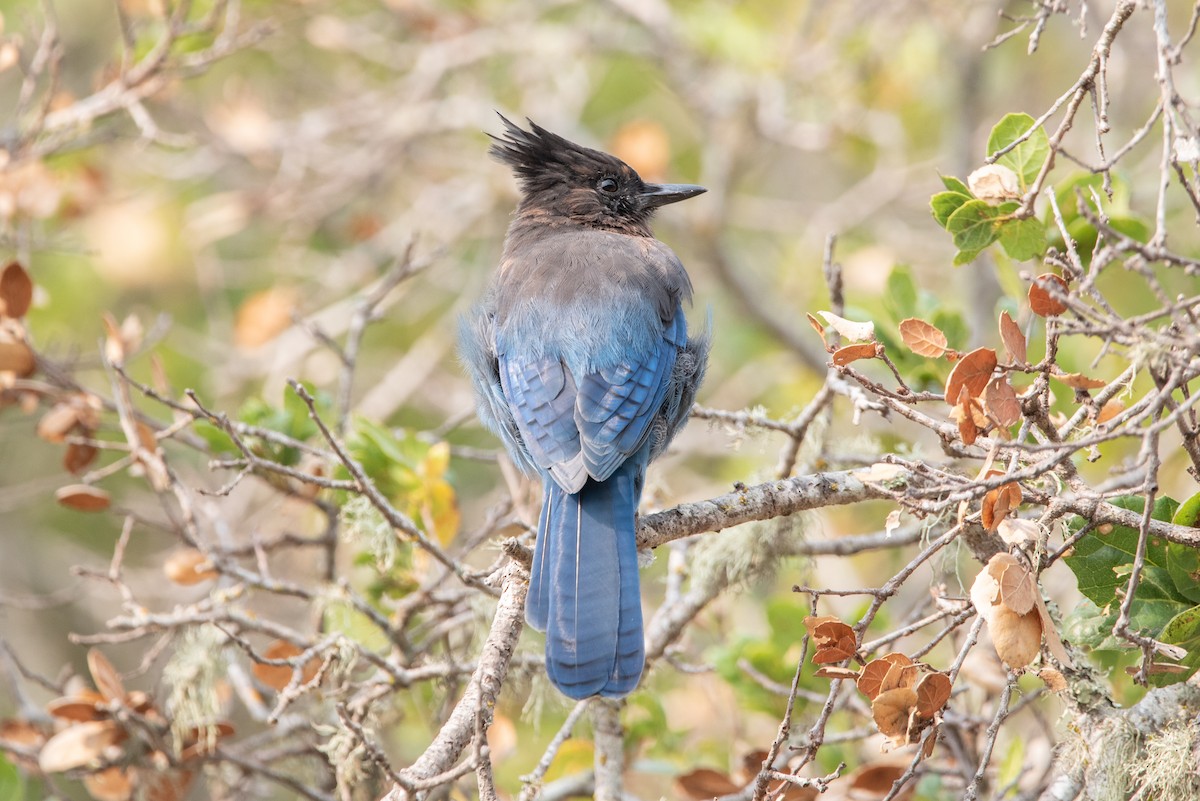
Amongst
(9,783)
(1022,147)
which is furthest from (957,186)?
(9,783)

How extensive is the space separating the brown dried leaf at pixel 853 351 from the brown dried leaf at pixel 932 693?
0.61 meters

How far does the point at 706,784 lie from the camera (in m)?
3.24

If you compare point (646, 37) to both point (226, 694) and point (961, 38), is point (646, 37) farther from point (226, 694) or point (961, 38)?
point (226, 694)

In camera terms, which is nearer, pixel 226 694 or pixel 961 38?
pixel 226 694

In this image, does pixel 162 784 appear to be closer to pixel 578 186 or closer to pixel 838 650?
pixel 838 650

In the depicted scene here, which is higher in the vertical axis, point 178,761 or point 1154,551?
point 1154,551

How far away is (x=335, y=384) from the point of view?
6859mm

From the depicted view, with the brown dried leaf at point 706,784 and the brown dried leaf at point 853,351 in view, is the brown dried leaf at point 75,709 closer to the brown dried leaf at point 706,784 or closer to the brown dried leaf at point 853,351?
the brown dried leaf at point 706,784

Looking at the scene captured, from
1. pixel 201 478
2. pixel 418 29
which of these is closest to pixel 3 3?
pixel 418 29

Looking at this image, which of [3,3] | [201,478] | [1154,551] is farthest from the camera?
[3,3]

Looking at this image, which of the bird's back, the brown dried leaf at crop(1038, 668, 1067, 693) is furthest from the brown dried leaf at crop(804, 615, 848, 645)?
the bird's back

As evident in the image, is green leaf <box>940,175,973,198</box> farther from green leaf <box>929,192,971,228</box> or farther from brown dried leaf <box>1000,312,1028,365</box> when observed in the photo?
brown dried leaf <box>1000,312,1028,365</box>

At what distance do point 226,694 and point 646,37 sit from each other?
4187 mm

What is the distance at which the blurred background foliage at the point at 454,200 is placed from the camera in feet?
18.9
